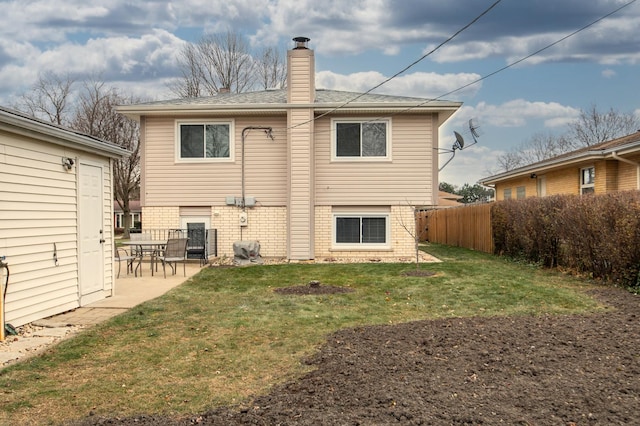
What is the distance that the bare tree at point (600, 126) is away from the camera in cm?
3522

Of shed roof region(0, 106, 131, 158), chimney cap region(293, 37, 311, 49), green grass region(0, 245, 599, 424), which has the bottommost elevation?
green grass region(0, 245, 599, 424)

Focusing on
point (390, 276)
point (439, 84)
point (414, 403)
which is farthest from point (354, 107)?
point (414, 403)

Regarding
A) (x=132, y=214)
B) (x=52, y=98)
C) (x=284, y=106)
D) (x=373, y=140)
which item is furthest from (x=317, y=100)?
(x=132, y=214)

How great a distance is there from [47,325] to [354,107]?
9.83m

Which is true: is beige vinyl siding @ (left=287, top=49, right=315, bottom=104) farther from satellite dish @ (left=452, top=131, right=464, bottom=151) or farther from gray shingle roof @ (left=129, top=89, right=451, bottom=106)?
satellite dish @ (left=452, top=131, right=464, bottom=151)

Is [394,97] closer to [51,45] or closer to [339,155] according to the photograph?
[339,155]

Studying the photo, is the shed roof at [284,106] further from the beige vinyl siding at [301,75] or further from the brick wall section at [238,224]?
the brick wall section at [238,224]

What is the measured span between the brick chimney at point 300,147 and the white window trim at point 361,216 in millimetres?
825

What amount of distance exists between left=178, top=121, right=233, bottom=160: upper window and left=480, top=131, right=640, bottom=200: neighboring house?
11.0m

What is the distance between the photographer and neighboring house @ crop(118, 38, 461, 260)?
1423cm

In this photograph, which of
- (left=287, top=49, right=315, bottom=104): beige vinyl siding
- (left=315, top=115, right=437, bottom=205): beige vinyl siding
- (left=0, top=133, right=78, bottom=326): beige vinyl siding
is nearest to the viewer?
(left=0, top=133, right=78, bottom=326): beige vinyl siding

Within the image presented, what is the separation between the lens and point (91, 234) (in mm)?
8062

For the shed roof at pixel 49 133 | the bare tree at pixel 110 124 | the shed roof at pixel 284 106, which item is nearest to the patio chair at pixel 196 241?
the shed roof at pixel 284 106

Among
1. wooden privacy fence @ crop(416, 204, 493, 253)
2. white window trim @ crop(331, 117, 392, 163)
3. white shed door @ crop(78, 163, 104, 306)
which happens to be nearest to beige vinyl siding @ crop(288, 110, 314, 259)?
white window trim @ crop(331, 117, 392, 163)
